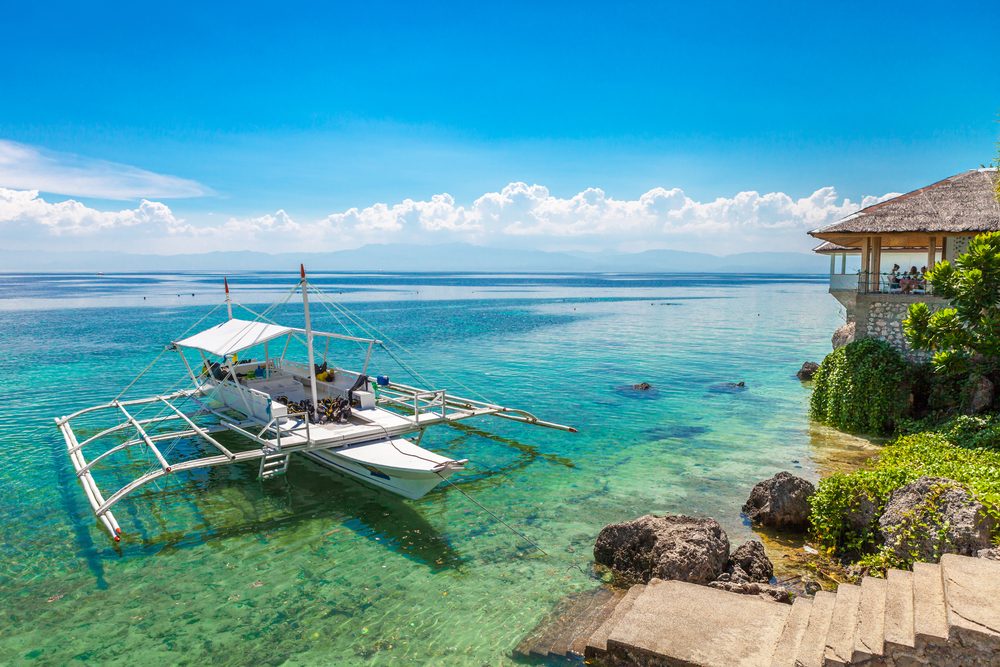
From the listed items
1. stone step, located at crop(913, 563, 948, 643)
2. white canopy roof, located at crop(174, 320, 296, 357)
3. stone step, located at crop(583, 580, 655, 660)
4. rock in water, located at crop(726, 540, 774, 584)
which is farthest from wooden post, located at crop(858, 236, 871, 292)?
white canopy roof, located at crop(174, 320, 296, 357)

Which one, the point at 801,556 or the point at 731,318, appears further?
the point at 731,318

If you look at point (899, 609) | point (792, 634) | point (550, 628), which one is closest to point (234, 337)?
point (550, 628)

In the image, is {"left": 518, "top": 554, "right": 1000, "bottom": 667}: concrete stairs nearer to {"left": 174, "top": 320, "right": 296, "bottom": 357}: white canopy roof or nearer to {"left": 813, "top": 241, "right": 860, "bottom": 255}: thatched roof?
{"left": 174, "top": 320, "right": 296, "bottom": 357}: white canopy roof

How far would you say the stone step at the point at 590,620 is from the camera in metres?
9.55

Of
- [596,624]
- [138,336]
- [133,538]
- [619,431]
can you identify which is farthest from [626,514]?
[138,336]

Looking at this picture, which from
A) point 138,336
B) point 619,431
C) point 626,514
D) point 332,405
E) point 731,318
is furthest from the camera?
point 731,318

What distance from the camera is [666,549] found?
11.4m

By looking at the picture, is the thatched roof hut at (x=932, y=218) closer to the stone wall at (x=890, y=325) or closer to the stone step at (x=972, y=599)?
the stone wall at (x=890, y=325)

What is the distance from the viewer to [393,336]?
185 ft

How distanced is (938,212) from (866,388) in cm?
639

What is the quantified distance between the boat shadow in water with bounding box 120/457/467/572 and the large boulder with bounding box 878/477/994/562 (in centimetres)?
817

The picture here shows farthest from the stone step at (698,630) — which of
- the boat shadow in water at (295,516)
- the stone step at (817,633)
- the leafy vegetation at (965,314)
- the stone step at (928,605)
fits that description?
the leafy vegetation at (965,314)

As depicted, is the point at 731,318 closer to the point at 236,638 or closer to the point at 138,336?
the point at 138,336

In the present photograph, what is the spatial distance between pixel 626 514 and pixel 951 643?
343 inches
